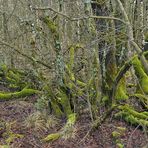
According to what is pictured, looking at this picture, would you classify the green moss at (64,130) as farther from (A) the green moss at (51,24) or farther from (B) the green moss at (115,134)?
(A) the green moss at (51,24)

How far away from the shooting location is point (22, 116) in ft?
27.4

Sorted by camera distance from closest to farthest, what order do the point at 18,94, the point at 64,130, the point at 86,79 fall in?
1. the point at 64,130
2. the point at 86,79
3. the point at 18,94

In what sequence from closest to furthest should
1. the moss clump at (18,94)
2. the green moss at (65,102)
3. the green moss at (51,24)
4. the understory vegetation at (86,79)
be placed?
the understory vegetation at (86,79) → the green moss at (51,24) → the green moss at (65,102) → the moss clump at (18,94)

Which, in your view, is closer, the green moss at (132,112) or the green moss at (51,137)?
the green moss at (51,137)

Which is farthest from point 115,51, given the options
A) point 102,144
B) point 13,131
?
point 13,131

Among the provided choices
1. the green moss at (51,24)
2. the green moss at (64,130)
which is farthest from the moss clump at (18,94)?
the green moss at (51,24)

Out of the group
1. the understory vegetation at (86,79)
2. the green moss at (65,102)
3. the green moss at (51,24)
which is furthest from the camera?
the green moss at (65,102)

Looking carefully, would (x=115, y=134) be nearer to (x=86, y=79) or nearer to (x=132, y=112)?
(x=132, y=112)

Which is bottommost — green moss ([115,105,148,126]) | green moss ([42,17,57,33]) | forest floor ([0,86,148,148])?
forest floor ([0,86,148,148])

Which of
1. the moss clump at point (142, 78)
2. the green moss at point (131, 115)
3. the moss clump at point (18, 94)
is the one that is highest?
the moss clump at point (142, 78)

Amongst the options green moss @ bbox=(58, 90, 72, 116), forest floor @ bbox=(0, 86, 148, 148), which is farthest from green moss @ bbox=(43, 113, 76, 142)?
green moss @ bbox=(58, 90, 72, 116)

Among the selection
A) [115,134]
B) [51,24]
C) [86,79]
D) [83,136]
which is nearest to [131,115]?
[115,134]

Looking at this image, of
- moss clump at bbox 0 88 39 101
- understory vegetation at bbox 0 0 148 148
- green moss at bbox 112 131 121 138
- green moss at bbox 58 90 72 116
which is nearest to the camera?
green moss at bbox 112 131 121 138

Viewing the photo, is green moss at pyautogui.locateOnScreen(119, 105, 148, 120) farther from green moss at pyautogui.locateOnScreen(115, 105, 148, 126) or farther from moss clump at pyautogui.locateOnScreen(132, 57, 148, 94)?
moss clump at pyautogui.locateOnScreen(132, 57, 148, 94)
